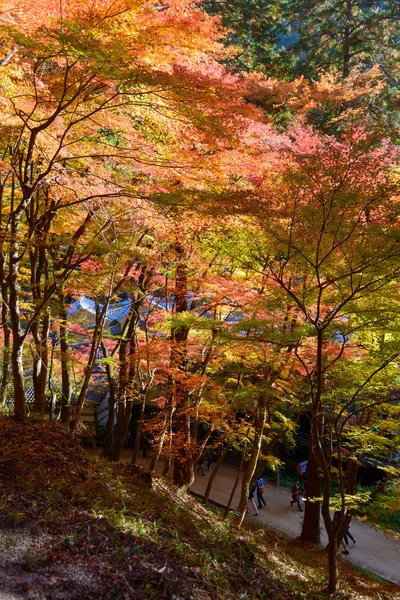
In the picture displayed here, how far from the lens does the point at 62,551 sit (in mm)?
3529

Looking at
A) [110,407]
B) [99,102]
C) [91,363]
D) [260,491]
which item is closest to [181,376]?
[91,363]

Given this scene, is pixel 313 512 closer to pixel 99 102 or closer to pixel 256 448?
pixel 256 448

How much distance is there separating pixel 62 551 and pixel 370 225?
15.8 ft

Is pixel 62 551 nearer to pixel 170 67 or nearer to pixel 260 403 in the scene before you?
pixel 170 67

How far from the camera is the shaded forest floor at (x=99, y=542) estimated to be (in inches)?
129

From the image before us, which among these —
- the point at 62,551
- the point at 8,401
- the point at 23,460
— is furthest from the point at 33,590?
the point at 8,401

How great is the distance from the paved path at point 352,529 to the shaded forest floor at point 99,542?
6485mm

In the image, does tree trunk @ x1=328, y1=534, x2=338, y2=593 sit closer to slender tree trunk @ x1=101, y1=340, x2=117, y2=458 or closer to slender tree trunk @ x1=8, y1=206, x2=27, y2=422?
slender tree trunk @ x1=8, y1=206, x2=27, y2=422

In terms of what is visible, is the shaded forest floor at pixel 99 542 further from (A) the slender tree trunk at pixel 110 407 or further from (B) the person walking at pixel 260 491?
(B) the person walking at pixel 260 491

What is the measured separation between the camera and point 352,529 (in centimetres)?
1437

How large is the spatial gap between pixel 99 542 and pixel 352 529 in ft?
43.4

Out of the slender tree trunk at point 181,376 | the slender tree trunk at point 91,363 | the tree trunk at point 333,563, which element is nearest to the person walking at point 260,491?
the slender tree trunk at point 181,376

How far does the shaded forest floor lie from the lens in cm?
329

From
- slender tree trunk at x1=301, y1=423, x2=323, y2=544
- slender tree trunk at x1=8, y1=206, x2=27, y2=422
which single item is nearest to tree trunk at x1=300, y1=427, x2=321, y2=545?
slender tree trunk at x1=301, y1=423, x2=323, y2=544
